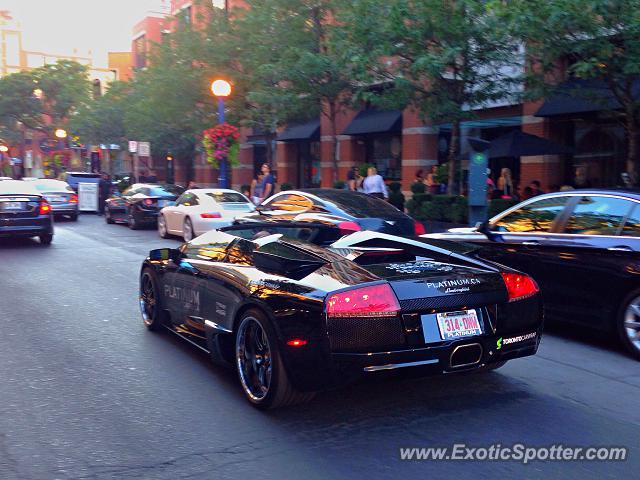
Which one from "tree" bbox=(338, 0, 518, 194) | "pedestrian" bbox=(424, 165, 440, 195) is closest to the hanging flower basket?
"tree" bbox=(338, 0, 518, 194)

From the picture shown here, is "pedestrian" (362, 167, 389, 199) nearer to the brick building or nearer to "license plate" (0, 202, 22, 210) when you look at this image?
the brick building

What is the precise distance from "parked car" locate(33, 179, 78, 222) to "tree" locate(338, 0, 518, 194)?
37.2 feet

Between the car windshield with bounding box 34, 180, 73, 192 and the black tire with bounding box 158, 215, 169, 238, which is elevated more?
the car windshield with bounding box 34, 180, 73, 192

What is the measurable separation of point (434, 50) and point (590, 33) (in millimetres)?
5118

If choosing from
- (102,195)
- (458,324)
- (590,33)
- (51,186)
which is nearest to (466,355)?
(458,324)

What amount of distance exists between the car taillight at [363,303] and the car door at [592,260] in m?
3.13

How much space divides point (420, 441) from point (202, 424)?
146 centimetres

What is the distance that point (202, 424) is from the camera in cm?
459

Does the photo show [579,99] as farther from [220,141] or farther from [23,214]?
[23,214]

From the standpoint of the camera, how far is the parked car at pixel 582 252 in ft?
21.1

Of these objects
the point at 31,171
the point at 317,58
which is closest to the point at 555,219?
the point at 317,58

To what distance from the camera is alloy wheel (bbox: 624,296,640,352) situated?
6336 millimetres

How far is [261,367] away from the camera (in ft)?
16.0

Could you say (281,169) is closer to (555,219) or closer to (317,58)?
(317,58)
